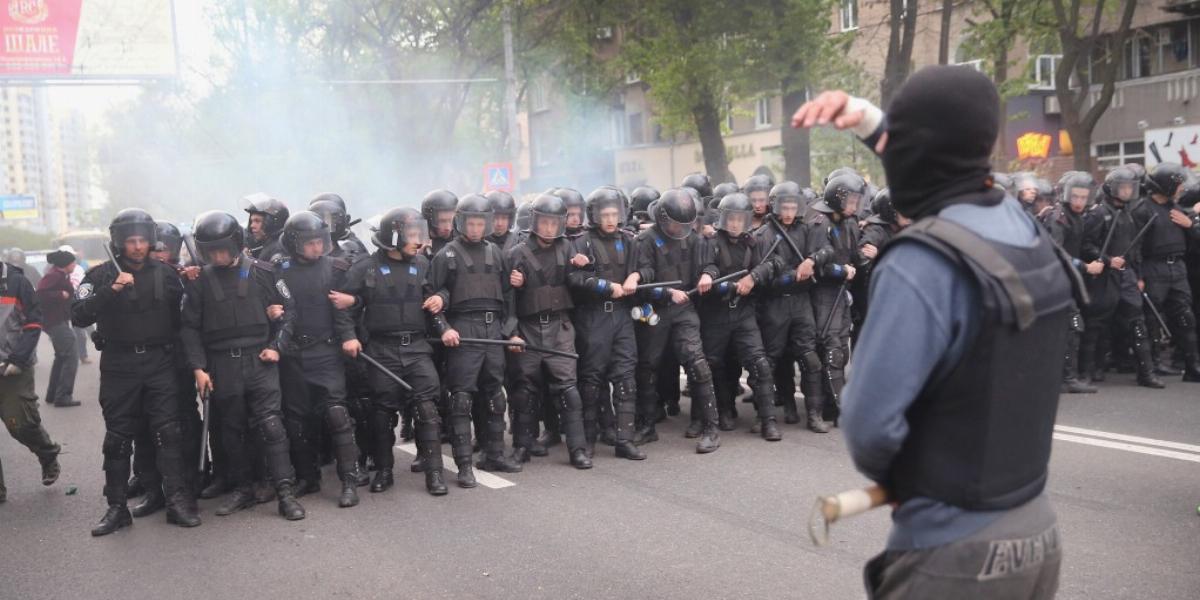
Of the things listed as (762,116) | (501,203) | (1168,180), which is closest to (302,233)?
(501,203)

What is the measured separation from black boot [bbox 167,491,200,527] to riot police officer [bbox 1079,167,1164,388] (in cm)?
781

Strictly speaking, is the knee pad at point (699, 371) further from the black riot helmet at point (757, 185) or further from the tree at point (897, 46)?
the tree at point (897, 46)

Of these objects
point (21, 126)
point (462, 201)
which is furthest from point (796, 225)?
point (21, 126)

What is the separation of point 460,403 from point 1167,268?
6959mm

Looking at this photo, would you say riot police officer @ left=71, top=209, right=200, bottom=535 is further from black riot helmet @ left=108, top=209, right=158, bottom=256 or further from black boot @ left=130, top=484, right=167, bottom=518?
black boot @ left=130, top=484, right=167, bottom=518

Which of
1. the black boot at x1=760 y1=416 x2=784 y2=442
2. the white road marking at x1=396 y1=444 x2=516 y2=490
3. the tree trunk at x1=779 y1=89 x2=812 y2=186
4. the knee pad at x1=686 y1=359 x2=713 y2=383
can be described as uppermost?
the tree trunk at x1=779 y1=89 x2=812 y2=186

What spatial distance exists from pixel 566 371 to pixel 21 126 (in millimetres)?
148685

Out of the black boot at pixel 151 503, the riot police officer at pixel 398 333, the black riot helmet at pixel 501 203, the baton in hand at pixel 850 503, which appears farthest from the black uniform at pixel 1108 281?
the baton in hand at pixel 850 503

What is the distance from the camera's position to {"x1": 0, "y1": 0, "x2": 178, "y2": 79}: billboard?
21.7m

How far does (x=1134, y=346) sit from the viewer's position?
10312 mm

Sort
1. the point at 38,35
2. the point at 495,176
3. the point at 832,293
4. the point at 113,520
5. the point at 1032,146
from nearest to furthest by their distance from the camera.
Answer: the point at 113,520
the point at 832,293
the point at 38,35
the point at 495,176
the point at 1032,146

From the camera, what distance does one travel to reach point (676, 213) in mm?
8656

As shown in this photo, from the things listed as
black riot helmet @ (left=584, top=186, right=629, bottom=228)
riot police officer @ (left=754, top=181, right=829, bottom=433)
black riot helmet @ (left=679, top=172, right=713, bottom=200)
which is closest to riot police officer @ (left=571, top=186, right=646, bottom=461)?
black riot helmet @ (left=584, top=186, right=629, bottom=228)

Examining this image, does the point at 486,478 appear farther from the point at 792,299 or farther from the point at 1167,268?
the point at 1167,268
